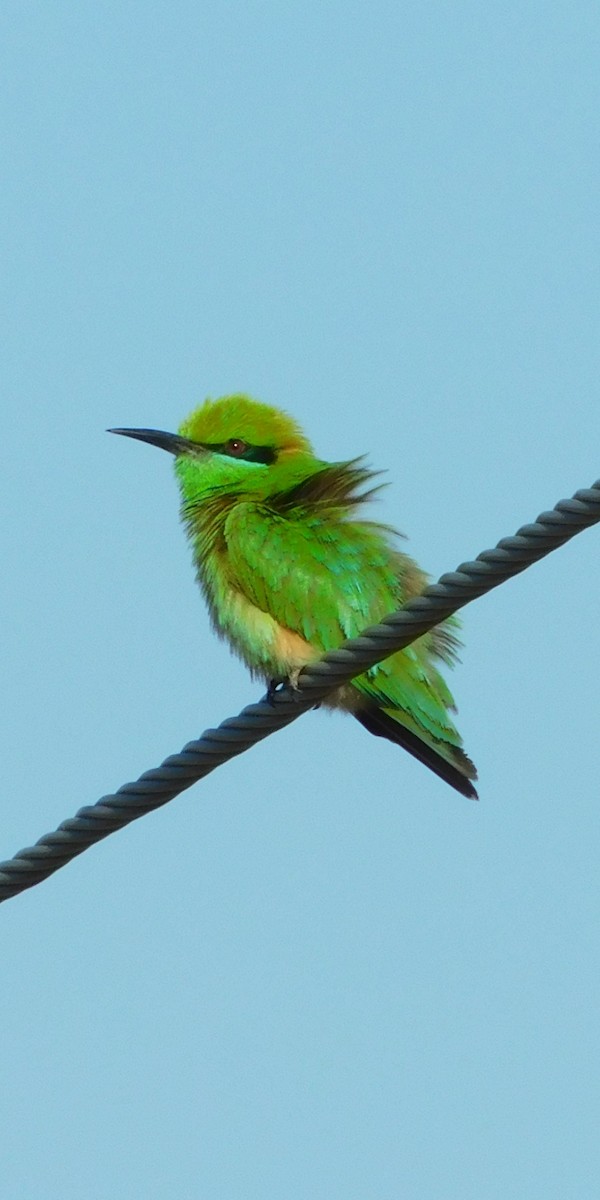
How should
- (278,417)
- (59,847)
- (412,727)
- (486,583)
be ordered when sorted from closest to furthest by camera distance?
(486,583), (59,847), (412,727), (278,417)

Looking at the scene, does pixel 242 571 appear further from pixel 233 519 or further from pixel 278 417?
pixel 278 417

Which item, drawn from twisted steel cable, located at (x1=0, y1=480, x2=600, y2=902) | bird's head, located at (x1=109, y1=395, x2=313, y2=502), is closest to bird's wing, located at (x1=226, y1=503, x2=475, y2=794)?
bird's head, located at (x1=109, y1=395, x2=313, y2=502)

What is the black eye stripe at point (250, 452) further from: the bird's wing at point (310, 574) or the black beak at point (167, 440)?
the bird's wing at point (310, 574)

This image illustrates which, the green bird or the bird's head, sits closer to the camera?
the green bird

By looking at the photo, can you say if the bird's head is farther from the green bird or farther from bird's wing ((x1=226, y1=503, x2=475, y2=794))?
bird's wing ((x1=226, y1=503, x2=475, y2=794))

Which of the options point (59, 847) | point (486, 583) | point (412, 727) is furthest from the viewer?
point (412, 727)

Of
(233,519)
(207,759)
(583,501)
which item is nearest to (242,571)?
(233,519)

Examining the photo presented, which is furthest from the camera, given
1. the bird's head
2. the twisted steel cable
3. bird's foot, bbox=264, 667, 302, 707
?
the bird's head

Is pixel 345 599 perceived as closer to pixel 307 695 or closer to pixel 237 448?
pixel 237 448
